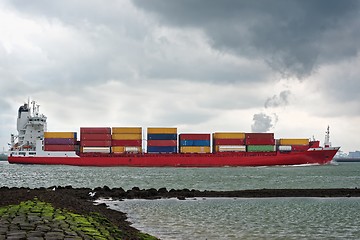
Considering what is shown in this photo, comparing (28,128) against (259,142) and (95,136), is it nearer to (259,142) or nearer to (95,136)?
(95,136)

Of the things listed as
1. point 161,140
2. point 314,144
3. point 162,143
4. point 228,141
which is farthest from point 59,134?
point 314,144

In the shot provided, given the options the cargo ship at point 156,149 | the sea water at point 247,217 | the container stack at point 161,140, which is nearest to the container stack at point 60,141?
the cargo ship at point 156,149

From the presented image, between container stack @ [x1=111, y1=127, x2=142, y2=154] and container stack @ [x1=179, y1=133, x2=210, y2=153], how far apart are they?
25.9 ft

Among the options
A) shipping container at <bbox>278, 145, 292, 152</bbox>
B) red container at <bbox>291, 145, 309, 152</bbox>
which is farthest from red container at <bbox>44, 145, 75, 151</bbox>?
red container at <bbox>291, 145, 309, 152</bbox>

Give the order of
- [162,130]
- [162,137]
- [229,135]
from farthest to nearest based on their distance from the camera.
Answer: [162,130] → [229,135] → [162,137]

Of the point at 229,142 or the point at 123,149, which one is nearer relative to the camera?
the point at 123,149

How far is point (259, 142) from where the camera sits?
78.4 metres

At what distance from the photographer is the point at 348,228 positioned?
17266 mm

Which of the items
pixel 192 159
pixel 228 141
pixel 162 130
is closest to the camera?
pixel 192 159

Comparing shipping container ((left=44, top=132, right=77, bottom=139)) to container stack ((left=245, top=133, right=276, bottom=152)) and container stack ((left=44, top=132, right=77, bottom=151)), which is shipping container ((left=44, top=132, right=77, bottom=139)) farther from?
container stack ((left=245, top=133, right=276, bottom=152))

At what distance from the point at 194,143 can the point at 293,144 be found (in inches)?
761

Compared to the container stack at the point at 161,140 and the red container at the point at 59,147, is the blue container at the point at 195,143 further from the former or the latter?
the red container at the point at 59,147

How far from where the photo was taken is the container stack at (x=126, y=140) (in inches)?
3081

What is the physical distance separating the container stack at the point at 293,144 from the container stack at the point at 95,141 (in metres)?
32.0
